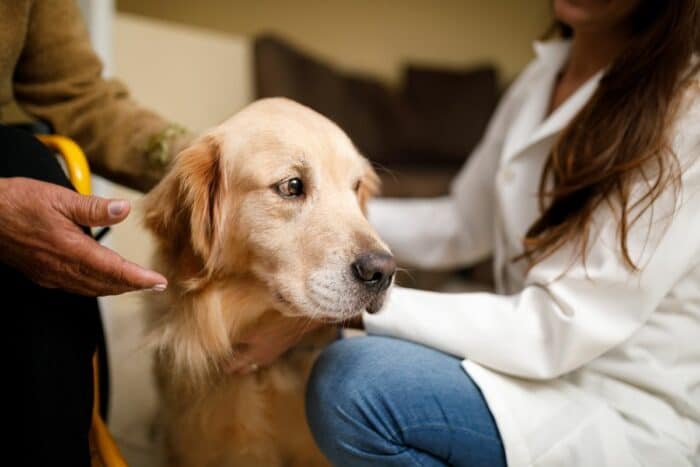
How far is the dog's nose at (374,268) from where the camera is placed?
2.82 feet

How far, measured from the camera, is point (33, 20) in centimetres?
103

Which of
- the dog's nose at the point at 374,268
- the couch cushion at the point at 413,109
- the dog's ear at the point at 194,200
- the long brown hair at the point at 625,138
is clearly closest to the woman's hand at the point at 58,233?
the dog's ear at the point at 194,200

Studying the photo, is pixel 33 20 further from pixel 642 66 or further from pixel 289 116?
pixel 642 66

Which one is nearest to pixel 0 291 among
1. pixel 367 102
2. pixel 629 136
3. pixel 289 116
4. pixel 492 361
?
pixel 289 116

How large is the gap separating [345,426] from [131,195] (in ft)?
3.44

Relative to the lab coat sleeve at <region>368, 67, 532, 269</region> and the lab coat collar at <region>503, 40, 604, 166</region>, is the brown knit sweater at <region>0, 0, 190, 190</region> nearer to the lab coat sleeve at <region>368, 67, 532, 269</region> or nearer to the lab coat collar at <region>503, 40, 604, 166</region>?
the lab coat sleeve at <region>368, 67, 532, 269</region>

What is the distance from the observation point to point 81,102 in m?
1.13

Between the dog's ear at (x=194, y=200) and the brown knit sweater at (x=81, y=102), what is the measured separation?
0.14 m

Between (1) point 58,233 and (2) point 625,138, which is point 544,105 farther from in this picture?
(1) point 58,233

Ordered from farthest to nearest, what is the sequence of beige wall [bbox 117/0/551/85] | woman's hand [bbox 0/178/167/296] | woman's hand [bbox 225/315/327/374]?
1. beige wall [bbox 117/0/551/85]
2. woman's hand [bbox 225/315/327/374]
3. woman's hand [bbox 0/178/167/296]

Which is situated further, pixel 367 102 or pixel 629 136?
pixel 367 102

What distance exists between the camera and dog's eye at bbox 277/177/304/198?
941 mm

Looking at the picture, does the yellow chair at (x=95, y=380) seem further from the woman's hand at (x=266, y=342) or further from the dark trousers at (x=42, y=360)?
the woman's hand at (x=266, y=342)

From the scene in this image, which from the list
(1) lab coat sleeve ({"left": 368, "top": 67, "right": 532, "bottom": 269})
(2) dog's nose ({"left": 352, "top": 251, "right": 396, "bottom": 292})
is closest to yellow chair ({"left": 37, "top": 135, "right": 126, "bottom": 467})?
(2) dog's nose ({"left": 352, "top": 251, "right": 396, "bottom": 292})
